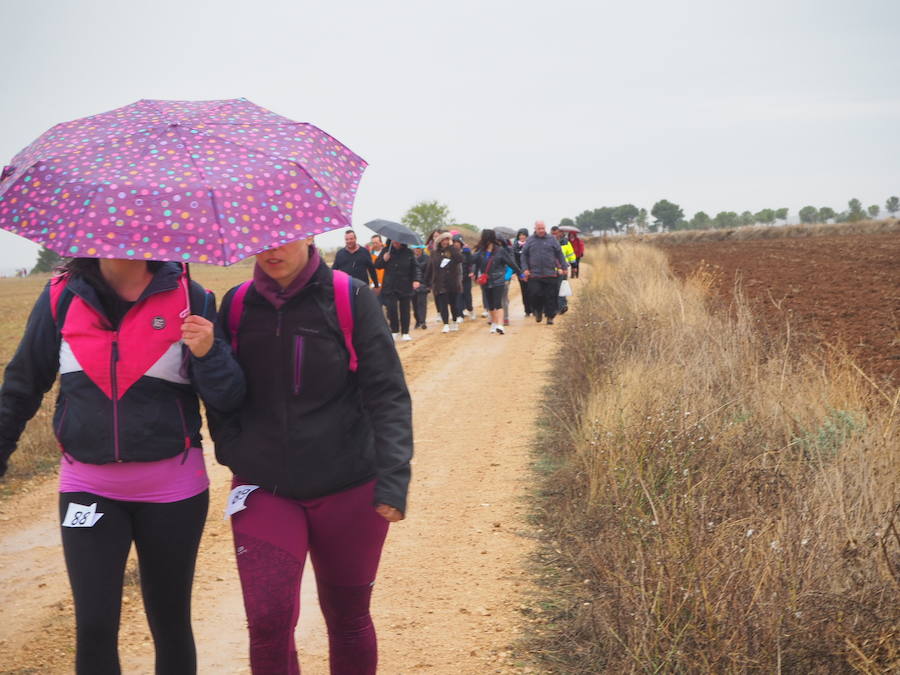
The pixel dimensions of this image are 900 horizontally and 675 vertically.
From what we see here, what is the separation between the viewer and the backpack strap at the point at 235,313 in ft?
10.1

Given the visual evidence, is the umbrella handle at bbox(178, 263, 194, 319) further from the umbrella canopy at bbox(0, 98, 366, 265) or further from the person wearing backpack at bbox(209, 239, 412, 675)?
the umbrella canopy at bbox(0, 98, 366, 265)

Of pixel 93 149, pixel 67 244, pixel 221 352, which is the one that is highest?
pixel 93 149

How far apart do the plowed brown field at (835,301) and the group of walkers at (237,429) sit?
4717 mm

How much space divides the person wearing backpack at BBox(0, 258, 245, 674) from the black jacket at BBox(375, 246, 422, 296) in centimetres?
1279

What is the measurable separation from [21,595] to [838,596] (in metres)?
4.25

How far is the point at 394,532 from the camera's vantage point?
247 inches

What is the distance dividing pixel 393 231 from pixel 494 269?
2238 mm

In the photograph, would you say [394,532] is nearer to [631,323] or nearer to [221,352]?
[221,352]

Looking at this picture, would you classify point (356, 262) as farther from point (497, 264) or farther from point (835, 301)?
point (835, 301)

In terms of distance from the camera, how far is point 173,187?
2699mm

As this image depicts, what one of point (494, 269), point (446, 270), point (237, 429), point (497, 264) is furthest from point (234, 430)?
point (446, 270)

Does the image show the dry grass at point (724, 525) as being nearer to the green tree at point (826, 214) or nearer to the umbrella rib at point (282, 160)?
the umbrella rib at point (282, 160)

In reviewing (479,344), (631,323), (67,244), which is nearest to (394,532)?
(67,244)

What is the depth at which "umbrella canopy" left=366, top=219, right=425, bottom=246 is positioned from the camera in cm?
1596
